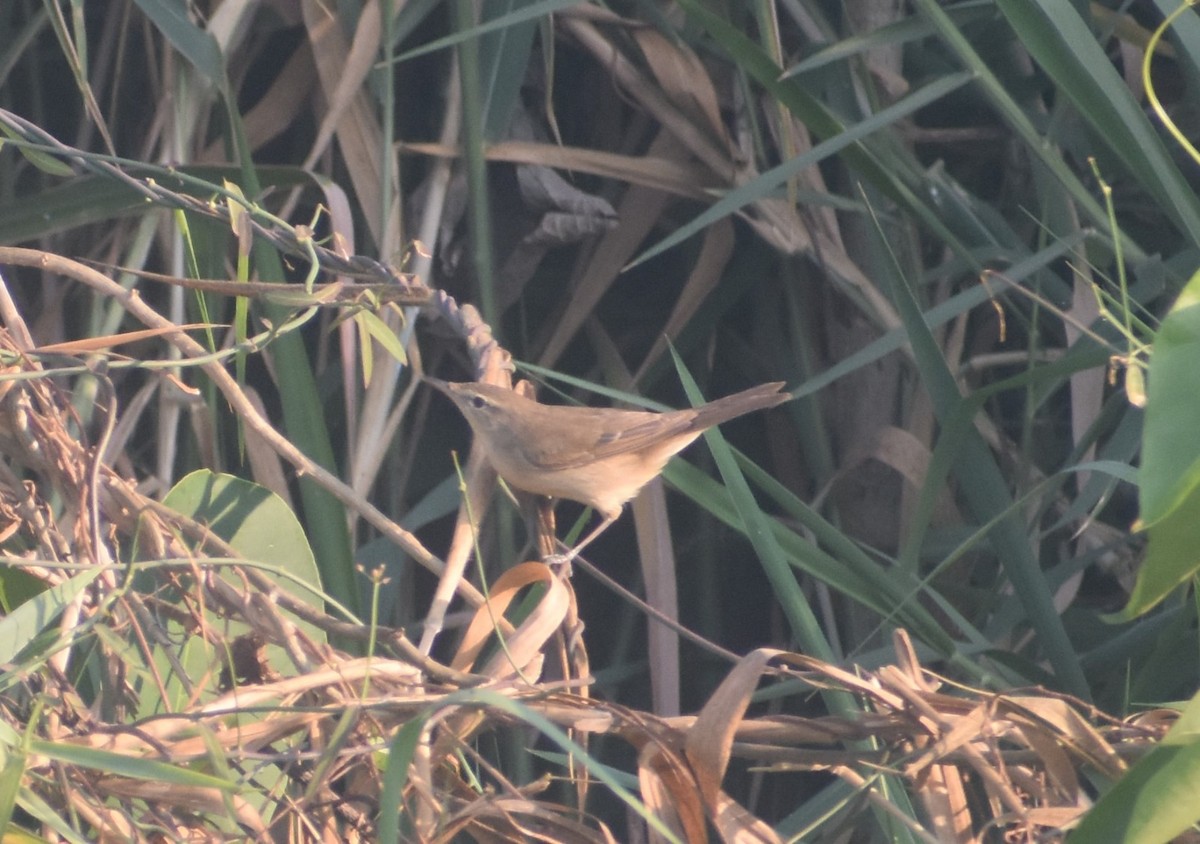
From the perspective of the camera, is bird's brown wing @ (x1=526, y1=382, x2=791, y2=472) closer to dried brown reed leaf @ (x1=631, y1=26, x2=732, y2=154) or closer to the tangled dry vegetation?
dried brown reed leaf @ (x1=631, y1=26, x2=732, y2=154)

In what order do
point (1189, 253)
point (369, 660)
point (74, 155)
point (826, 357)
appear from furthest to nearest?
point (826, 357), point (1189, 253), point (74, 155), point (369, 660)

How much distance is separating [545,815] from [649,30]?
2.29 meters

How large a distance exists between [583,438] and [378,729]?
6.30ft

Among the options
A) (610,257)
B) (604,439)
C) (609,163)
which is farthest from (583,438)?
(609,163)

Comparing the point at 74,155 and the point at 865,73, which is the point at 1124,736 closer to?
the point at 74,155

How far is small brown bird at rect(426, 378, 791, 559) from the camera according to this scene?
8.34 ft

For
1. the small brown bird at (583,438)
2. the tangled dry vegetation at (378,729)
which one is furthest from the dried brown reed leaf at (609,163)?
the tangled dry vegetation at (378,729)

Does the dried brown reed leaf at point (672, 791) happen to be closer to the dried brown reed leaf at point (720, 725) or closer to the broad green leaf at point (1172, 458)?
the dried brown reed leaf at point (720, 725)

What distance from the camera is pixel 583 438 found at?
127 inches

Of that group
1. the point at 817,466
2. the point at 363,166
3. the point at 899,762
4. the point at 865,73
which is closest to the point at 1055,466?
the point at 817,466

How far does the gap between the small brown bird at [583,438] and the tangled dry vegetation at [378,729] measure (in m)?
0.86

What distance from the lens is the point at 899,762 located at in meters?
1.24

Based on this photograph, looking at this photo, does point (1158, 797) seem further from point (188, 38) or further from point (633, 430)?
point (188, 38)

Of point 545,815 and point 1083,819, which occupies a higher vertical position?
point 1083,819
